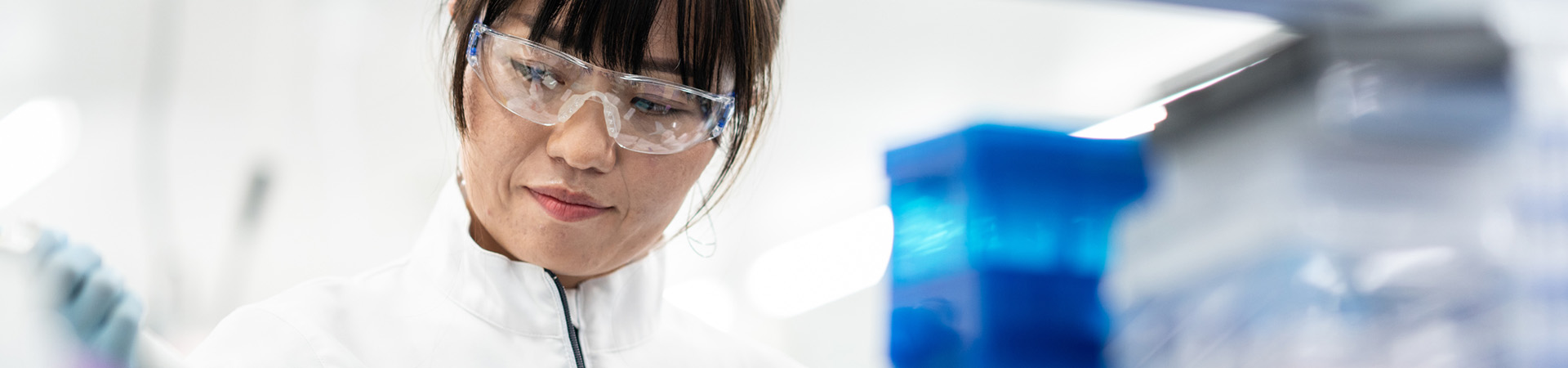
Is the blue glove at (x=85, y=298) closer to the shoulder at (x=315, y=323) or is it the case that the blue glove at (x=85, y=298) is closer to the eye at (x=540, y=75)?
the shoulder at (x=315, y=323)

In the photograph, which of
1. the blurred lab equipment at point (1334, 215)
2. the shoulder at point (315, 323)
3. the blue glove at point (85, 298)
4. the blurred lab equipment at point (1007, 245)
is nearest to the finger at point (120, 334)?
the blue glove at point (85, 298)

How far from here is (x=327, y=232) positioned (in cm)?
121

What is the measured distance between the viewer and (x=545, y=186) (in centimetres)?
76

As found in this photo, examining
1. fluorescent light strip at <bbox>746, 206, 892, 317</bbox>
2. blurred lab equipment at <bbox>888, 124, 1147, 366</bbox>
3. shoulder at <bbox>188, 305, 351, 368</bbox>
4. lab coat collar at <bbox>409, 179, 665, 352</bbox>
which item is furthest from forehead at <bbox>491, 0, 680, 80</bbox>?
fluorescent light strip at <bbox>746, 206, 892, 317</bbox>

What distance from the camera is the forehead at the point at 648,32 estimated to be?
76cm

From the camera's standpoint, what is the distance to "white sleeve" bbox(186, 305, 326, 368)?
2.28 feet

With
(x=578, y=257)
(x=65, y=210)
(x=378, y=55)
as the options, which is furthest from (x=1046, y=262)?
(x=65, y=210)

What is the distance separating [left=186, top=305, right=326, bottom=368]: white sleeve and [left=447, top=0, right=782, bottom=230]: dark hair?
19 centimetres

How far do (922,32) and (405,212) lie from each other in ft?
2.40

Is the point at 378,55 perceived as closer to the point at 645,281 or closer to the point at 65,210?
the point at 65,210

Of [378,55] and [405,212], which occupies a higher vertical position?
[378,55]

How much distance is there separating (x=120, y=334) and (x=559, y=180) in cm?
28

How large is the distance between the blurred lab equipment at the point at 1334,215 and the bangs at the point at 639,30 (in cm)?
63

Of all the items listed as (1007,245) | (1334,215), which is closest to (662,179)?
(1007,245)
